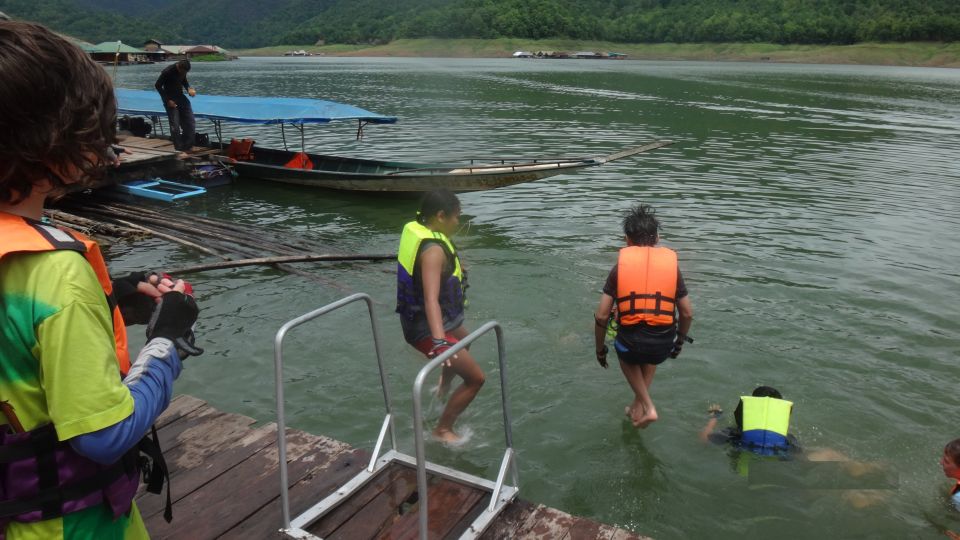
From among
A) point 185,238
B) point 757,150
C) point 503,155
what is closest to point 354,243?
point 185,238

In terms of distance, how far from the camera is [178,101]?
17.7m

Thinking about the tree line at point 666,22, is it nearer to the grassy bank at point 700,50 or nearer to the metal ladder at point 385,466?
the grassy bank at point 700,50

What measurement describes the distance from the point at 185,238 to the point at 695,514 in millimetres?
Answer: 11206

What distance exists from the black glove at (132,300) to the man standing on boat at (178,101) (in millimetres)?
16376

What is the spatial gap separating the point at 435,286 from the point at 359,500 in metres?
1.79

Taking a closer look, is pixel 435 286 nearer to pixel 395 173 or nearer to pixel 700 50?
pixel 395 173

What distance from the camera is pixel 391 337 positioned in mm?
8594

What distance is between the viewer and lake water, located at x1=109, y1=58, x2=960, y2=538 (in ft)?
18.6

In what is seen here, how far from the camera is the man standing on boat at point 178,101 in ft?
55.1

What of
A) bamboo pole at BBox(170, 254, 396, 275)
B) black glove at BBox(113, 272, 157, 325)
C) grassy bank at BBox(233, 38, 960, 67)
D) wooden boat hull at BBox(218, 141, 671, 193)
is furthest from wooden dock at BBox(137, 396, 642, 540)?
grassy bank at BBox(233, 38, 960, 67)

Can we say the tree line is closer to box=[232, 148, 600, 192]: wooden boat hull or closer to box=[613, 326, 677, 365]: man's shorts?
box=[232, 148, 600, 192]: wooden boat hull

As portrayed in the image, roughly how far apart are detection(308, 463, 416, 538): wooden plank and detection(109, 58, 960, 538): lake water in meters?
1.55

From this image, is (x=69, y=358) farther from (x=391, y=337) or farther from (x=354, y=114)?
(x=354, y=114)

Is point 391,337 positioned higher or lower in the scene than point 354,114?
lower
